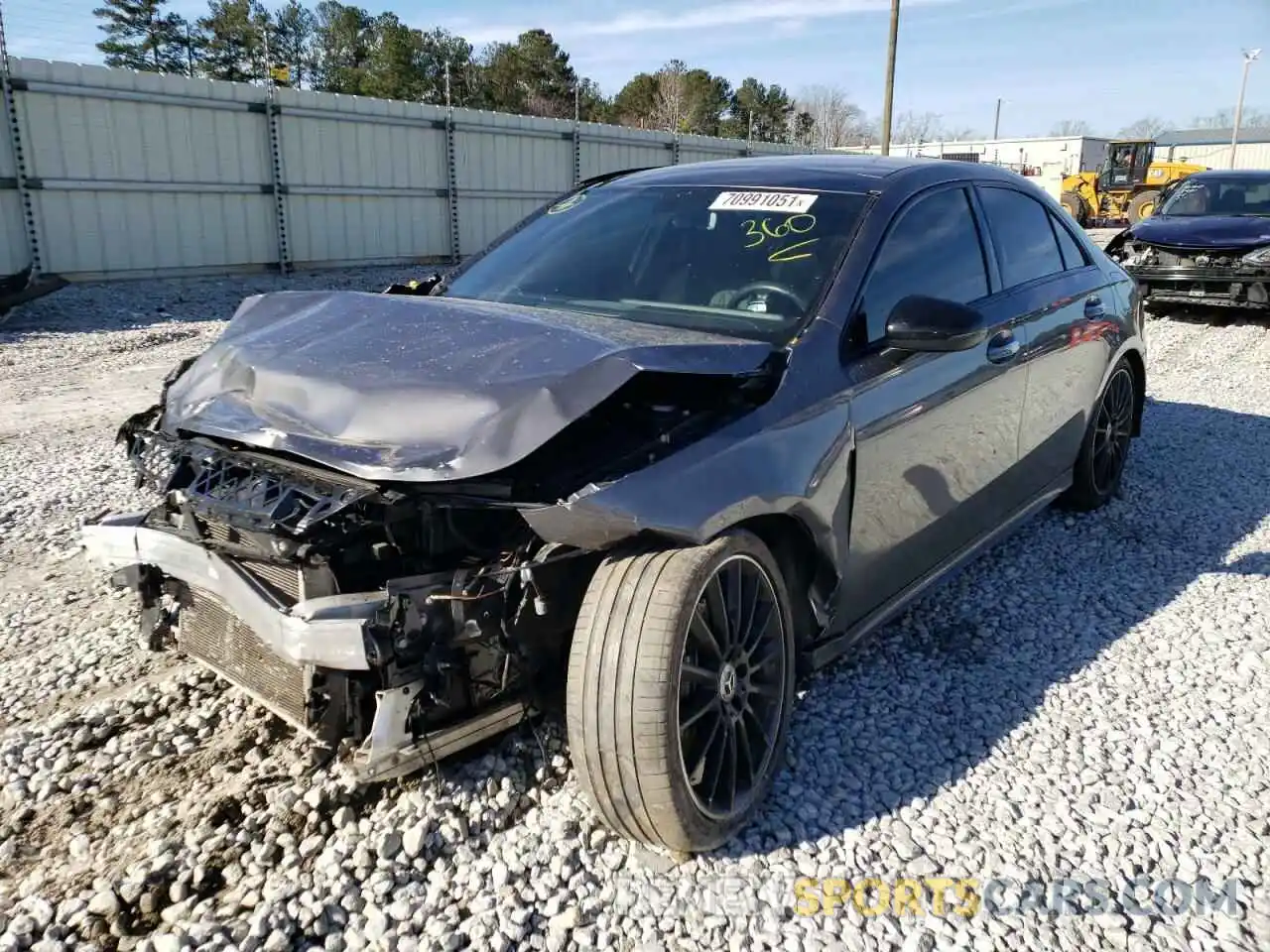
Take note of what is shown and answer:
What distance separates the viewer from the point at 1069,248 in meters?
4.73

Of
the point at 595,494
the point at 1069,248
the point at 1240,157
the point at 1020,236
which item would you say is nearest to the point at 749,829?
the point at 595,494

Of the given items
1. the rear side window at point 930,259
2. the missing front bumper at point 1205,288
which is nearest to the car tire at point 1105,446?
the rear side window at point 930,259

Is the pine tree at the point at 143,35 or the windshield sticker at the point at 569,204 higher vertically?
the pine tree at the point at 143,35

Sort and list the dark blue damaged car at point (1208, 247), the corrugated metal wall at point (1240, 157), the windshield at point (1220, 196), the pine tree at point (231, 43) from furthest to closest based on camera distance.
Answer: the corrugated metal wall at point (1240, 157) < the pine tree at point (231, 43) < the windshield at point (1220, 196) < the dark blue damaged car at point (1208, 247)

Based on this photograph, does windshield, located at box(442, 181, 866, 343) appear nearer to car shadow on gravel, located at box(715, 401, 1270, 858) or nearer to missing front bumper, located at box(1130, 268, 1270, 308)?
car shadow on gravel, located at box(715, 401, 1270, 858)

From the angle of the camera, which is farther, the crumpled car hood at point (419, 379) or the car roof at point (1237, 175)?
the car roof at point (1237, 175)

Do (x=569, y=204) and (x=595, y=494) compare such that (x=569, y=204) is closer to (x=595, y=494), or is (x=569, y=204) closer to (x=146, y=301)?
(x=595, y=494)

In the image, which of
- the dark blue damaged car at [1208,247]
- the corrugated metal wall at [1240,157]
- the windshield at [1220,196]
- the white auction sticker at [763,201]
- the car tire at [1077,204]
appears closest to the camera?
the white auction sticker at [763,201]

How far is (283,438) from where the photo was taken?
95.7 inches

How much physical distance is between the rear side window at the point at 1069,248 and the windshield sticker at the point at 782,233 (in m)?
1.94

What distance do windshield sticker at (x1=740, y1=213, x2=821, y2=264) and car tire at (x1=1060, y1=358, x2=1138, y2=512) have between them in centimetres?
233

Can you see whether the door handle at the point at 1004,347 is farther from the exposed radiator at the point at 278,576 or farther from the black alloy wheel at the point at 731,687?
the exposed radiator at the point at 278,576

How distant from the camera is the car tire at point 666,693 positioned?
2.30 metres

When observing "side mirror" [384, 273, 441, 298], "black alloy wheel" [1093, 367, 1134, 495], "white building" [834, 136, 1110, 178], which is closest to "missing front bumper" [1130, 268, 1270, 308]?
"black alloy wheel" [1093, 367, 1134, 495]
